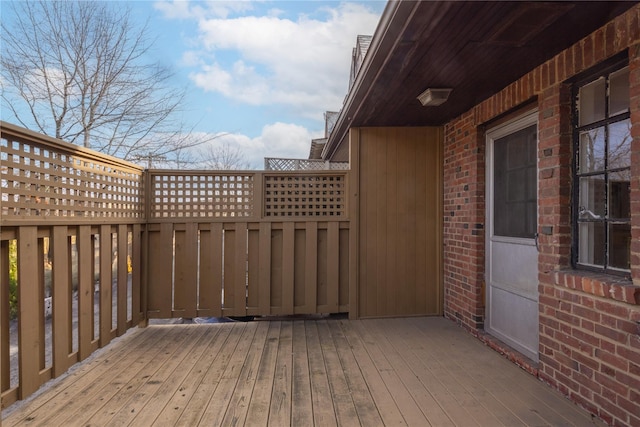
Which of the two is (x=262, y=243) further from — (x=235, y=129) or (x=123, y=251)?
(x=235, y=129)

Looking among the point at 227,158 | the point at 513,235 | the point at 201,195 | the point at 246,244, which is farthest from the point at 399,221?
the point at 227,158

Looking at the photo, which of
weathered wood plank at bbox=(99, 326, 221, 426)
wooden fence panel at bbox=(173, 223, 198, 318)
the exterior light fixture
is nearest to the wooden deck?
weathered wood plank at bbox=(99, 326, 221, 426)

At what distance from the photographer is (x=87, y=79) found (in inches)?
260

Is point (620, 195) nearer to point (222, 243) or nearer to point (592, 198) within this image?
point (592, 198)

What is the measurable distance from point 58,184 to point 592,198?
3.54 m

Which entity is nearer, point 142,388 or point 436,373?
point 142,388

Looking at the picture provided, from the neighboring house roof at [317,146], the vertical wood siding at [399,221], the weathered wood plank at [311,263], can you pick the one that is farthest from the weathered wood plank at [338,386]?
the neighboring house roof at [317,146]

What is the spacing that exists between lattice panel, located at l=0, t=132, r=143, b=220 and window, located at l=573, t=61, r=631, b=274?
344 centimetres

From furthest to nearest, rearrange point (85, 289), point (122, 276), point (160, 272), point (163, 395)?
point (160, 272), point (122, 276), point (85, 289), point (163, 395)

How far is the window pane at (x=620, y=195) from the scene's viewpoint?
6.02 ft

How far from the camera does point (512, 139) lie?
289cm

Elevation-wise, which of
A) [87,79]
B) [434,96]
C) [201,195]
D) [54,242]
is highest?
[87,79]

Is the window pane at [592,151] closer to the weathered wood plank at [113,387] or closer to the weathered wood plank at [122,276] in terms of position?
the weathered wood plank at [113,387]

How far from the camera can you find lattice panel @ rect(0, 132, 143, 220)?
201 centimetres
